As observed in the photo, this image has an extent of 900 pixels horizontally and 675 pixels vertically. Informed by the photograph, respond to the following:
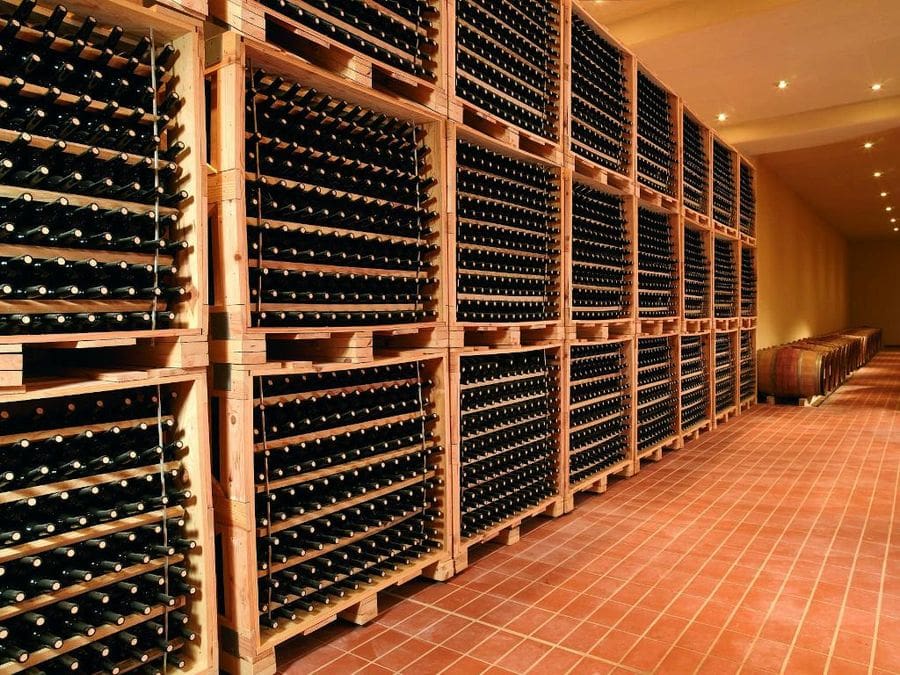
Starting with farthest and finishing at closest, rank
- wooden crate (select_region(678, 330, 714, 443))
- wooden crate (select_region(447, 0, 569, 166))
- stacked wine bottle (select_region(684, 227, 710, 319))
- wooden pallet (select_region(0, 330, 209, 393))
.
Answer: stacked wine bottle (select_region(684, 227, 710, 319))
wooden crate (select_region(678, 330, 714, 443))
wooden crate (select_region(447, 0, 569, 166))
wooden pallet (select_region(0, 330, 209, 393))

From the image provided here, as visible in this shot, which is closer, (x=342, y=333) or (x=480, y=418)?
(x=342, y=333)

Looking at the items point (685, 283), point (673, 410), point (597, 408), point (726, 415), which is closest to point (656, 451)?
point (673, 410)

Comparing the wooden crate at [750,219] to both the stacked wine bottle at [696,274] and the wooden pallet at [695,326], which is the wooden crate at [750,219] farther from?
the wooden pallet at [695,326]

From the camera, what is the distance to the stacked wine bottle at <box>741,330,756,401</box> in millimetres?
10023

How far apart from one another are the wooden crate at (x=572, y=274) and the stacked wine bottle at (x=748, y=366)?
16.7 ft

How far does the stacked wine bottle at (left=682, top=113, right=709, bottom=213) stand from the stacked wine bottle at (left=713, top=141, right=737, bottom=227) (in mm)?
591

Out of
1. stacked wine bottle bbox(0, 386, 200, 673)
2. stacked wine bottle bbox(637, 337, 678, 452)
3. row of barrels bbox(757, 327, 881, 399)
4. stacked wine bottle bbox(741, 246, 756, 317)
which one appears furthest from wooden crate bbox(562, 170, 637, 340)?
row of barrels bbox(757, 327, 881, 399)

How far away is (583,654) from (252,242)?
225 centimetres

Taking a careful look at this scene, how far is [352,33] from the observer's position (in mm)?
3051

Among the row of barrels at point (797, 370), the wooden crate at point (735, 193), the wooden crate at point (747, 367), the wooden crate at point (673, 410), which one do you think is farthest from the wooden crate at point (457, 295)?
the row of barrels at point (797, 370)

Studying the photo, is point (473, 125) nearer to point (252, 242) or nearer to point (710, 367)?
point (252, 242)

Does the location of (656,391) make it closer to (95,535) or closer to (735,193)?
(735,193)

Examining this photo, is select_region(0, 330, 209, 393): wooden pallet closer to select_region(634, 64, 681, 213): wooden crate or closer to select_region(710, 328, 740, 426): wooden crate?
select_region(634, 64, 681, 213): wooden crate

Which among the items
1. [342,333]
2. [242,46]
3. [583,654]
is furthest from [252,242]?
[583,654]
